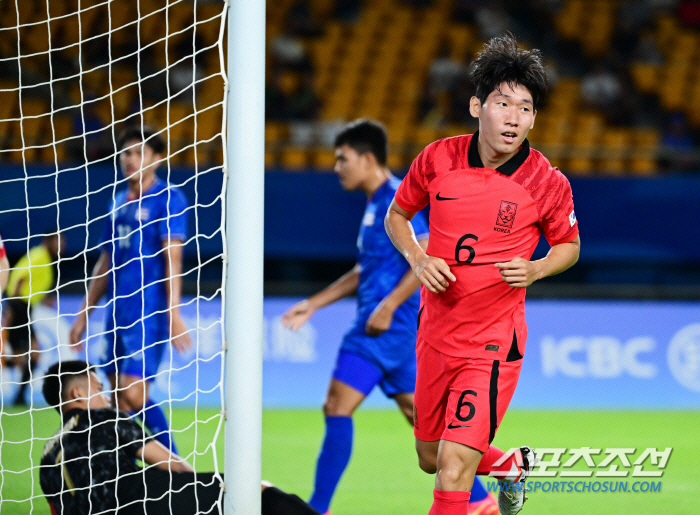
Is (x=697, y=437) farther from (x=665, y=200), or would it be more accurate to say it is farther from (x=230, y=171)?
(x=230, y=171)

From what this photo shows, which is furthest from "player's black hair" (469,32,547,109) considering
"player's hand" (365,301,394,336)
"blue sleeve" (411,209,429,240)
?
"player's hand" (365,301,394,336)

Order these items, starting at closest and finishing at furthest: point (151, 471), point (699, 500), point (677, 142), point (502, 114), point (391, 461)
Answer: point (502, 114) < point (151, 471) < point (699, 500) < point (391, 461) < point (677, 142)

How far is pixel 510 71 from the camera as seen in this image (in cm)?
298

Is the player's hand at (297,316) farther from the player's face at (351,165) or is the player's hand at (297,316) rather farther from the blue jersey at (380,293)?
the player's face at (351,165)

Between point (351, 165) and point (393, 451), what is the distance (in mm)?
2325

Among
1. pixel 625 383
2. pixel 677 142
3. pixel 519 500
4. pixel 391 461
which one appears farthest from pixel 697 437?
pixel 677 142

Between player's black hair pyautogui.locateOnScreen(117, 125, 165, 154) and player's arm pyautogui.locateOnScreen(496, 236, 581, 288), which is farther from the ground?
player's black hair pyautogui.locateOnScreen(117, 125, 165, 154)

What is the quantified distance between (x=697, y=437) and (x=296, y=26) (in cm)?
832

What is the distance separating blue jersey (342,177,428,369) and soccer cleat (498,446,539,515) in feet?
3.10

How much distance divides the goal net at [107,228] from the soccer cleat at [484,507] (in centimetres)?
127

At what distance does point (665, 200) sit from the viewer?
9461 millimetres

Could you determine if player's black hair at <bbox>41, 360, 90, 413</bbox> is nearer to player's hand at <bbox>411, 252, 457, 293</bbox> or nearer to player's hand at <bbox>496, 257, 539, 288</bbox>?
player's hand at <bbox>411, 252, 457, 293</bbox>

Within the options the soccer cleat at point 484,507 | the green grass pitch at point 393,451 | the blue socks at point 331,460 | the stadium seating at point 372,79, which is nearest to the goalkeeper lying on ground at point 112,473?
the green grass pitch at point 393,451

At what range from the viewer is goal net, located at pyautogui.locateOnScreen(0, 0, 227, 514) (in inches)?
173
